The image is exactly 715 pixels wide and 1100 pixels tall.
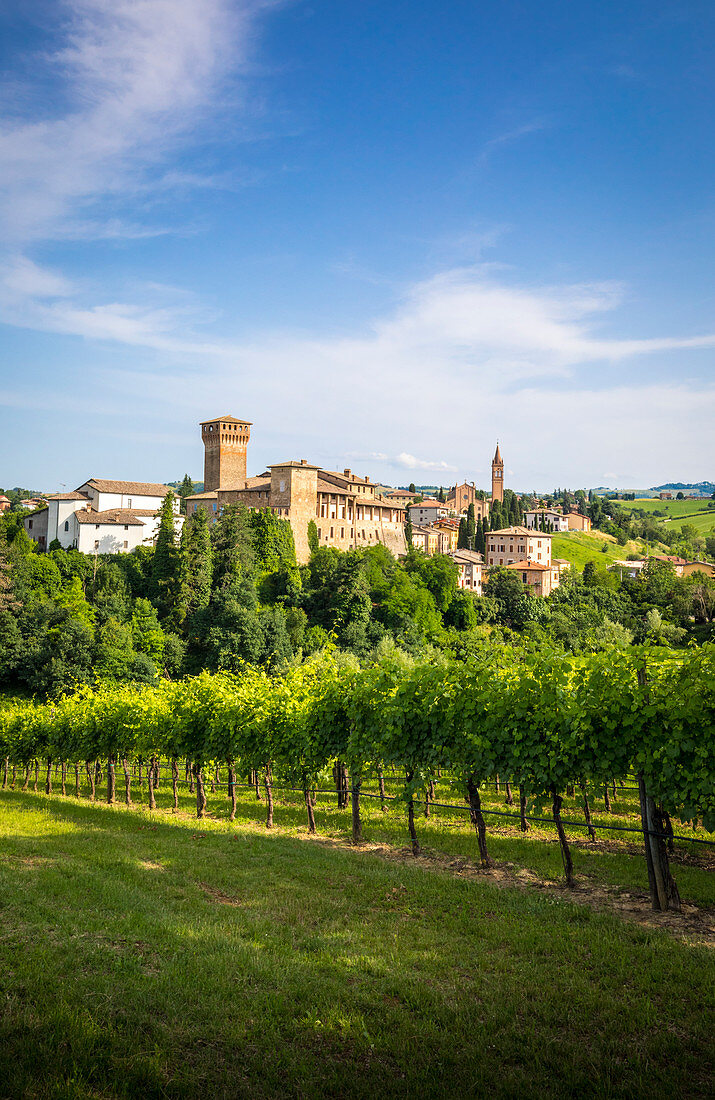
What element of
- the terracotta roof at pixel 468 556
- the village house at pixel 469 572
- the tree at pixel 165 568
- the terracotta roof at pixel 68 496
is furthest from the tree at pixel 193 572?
the terracotta roof at pixel 468 556

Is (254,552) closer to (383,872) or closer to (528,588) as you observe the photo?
(528,588)

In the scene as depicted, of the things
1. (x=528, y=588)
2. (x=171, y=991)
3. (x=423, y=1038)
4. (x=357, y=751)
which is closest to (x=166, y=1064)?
(x=171, y=991)

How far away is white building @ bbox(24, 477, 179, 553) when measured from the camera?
6706 cm

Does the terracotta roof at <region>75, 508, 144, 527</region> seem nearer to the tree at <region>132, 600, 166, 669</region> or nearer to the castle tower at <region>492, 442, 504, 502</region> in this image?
the tree at <region>132, 600, 166, 669</region>

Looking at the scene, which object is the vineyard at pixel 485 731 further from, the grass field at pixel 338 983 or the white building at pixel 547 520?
the white building at pixel 547 520

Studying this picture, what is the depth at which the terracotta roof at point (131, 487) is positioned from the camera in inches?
2803

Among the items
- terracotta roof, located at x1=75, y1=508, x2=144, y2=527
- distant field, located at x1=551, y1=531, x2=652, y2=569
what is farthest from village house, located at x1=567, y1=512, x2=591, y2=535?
terracotta roof, located at x1=75, y1=508, x2=144, y2=527

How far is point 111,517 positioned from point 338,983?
66.4 metres

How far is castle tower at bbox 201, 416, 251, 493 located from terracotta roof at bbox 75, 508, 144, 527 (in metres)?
12.2

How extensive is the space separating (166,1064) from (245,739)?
40.0 feet

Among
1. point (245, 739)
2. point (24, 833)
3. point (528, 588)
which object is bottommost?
point (24, 833)

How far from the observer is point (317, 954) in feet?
25.4

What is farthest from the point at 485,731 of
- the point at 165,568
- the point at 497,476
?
the point at 497,476

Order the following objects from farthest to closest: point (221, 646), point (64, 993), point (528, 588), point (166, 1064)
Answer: point (528, 588)
point (221, 646)
point (64, 993)
point (166, 1064)
